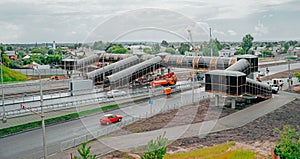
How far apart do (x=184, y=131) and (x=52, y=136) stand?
315 inches

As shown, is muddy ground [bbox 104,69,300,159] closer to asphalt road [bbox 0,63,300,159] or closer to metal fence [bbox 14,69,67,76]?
asphalt road [bbox 0,63,300,159]

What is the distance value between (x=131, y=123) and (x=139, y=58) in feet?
62.9

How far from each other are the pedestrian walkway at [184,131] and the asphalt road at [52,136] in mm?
1712

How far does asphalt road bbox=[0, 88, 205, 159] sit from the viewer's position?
15326 mm

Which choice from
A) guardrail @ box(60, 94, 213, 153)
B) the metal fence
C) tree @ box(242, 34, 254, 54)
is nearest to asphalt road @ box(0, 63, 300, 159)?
guardrail @ box(60, 94, 213, 153)

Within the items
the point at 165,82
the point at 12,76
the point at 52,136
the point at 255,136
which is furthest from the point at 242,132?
the point at 12,76

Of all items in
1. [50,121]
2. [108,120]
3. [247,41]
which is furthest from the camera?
[247,41]

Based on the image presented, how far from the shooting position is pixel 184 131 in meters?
18.1

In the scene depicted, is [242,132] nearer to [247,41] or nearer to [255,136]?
[255,136]

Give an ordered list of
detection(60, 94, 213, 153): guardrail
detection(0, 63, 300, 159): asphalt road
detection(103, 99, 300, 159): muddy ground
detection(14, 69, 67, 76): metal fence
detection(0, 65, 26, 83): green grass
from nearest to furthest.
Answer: detection(0, 63, 300, 159): asphalt road
detection(103, 99, 300, 159): muddy ground
detection(60, 94, 213, 153): guardrail
detection(0, 65, 26, 83): green grass
detection(14, 69, 67, 76): metal fence

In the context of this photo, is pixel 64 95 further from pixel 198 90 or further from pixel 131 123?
pixel 198 90

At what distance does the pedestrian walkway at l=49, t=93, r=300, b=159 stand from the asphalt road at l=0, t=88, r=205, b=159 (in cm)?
171

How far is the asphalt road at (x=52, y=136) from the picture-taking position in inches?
603

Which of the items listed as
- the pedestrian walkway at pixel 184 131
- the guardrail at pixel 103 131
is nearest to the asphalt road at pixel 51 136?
the guardrail at pixel 103 131
